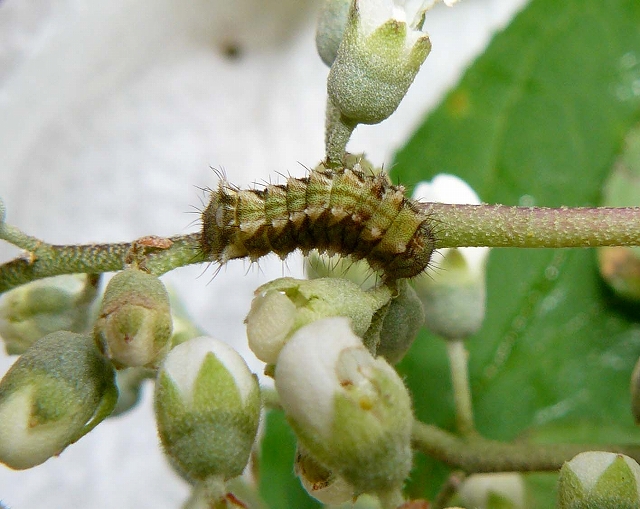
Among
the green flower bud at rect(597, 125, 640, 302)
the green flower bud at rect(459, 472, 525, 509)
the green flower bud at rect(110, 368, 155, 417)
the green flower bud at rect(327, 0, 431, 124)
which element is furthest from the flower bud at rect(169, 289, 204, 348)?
the green flower bud at rect(597, 125, 640, 302)

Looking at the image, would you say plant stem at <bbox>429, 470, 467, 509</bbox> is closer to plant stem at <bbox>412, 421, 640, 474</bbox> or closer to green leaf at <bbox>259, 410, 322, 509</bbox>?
plant stem at <bbox>412, 421, 640, 474</bbox>

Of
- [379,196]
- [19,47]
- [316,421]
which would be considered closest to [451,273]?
[379,196]

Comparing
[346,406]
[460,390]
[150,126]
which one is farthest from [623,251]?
[150,126]

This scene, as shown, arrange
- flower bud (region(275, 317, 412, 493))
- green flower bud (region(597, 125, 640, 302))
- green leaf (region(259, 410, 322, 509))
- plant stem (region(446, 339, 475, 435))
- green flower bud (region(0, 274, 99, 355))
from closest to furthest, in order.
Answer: flower bud (region(275, 317, 412, 493))
green flower bud (region(0, 274, 99, 355))
plant stem (region(446, 339, 475, 435))
green flower bud (region(597, 125, 640, 302))
green leaf (region(259, 410, 322, 509))

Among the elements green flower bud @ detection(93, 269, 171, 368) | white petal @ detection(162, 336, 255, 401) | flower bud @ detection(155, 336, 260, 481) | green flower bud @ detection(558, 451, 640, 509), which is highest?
green flower bud @ detection(93, 269, 171, 368)

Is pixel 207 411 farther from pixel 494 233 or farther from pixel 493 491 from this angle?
pixel 493 491
